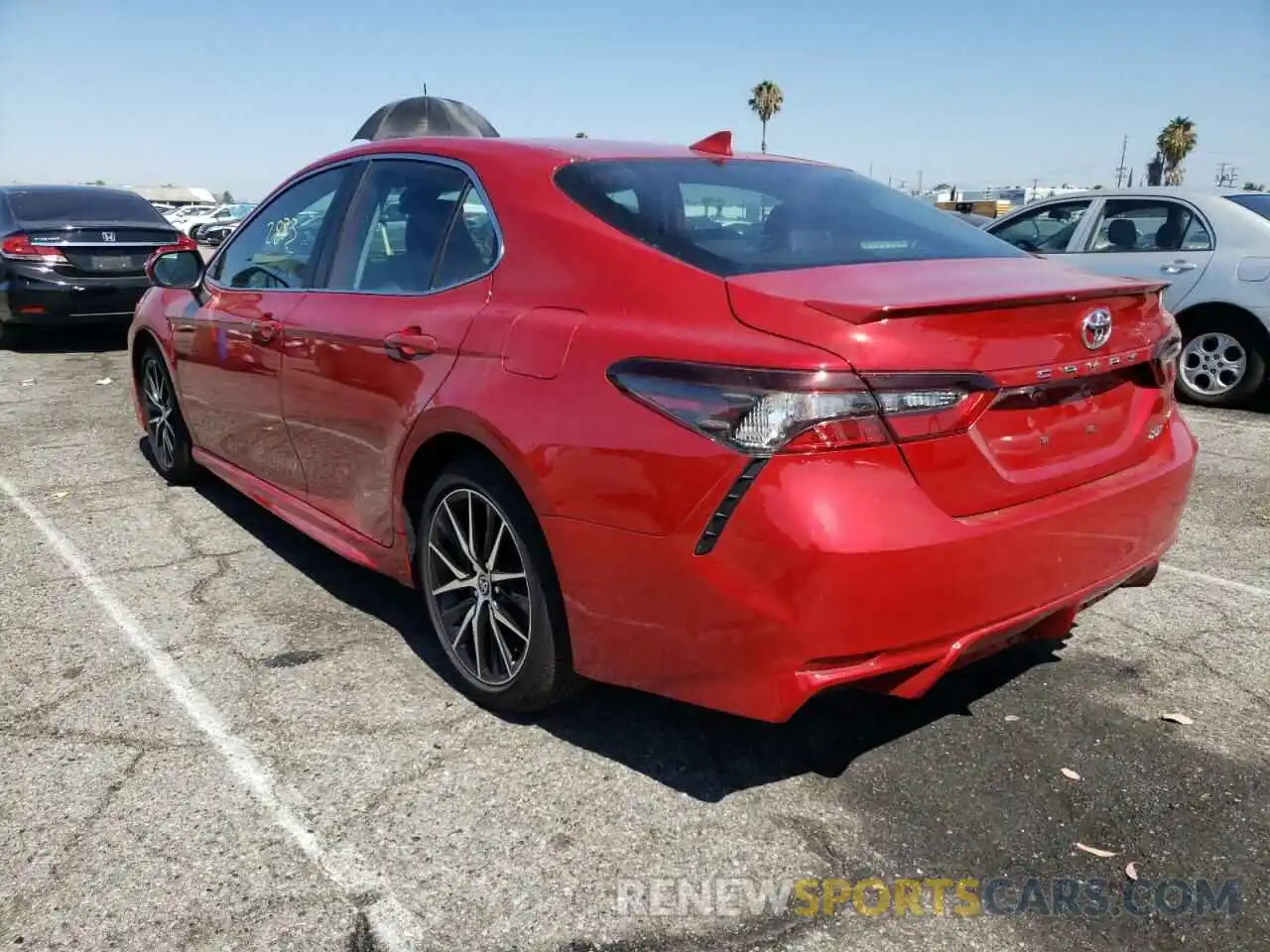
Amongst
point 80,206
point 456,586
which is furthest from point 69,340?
point 456,586

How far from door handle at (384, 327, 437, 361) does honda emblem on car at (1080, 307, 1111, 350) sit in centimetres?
171

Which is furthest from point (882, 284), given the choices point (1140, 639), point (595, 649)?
point (1140, 639)

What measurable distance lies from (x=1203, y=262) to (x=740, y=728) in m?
6.33

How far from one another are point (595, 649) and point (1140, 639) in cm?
206

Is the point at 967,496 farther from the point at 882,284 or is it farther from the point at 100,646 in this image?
the point at 100,646

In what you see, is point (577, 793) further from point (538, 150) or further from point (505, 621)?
point (538, 150)

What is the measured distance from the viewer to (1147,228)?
7.90 meters

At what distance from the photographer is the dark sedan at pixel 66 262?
9.36m

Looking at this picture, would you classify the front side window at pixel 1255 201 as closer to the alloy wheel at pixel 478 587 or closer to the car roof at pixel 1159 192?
the car roof at pixel 1159 192

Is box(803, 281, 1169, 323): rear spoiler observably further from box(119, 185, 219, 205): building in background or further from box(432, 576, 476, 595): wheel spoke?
box(119, 185, 219, 205): building in background

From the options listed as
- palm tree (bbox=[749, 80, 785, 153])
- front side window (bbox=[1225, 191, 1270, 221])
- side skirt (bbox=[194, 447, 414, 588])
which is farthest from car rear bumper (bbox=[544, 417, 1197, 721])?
palm tree (bbox=[749, 80, 785, 153])

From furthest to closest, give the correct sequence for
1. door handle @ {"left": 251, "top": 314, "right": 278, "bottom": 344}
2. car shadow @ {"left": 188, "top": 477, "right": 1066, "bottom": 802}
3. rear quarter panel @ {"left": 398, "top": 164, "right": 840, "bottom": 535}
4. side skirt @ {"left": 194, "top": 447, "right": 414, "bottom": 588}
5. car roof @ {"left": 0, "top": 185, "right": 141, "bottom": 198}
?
car roof @ {"left": 0, "top": 185, "right": 141, "bottom": 198}
door handle @ {"left": 251, "top": 314, "right": 278, "bottom": 344}
side skirt @ {"left": 194, "top": 447, "right": 414, "bottom": 588}
car shadow @ {"left": 188, "top": 477, "right": 1066, "bottom": 802}
rear quarter panel @ {"left": 398, "top": 164, "right": 840, "bottom": 535}

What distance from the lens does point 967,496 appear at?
228cm

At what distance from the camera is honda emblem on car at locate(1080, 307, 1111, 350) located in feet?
8.19
